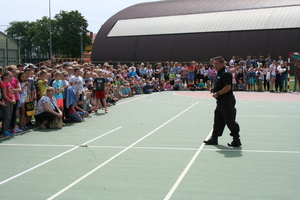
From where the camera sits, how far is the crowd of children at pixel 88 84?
456 inches

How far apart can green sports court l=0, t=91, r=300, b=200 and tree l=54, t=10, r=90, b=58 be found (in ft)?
245

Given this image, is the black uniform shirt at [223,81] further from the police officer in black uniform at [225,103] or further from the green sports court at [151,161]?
the green sports court at [151,161]

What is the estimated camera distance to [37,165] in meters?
8.23

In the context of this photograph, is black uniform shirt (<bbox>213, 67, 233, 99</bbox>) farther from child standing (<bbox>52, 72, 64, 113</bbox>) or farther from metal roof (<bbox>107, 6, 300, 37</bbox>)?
metal roof (<bbox>107, 6, 300, 37</bbox>)

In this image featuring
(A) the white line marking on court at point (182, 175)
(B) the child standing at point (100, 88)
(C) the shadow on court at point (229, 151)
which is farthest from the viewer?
(B) the child standing at point (100, 88)

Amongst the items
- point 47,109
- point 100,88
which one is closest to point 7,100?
point 47,109

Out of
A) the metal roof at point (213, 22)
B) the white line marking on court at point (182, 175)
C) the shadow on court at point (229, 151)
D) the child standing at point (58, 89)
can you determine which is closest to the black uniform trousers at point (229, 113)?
the shadow on court at point (229, 151)

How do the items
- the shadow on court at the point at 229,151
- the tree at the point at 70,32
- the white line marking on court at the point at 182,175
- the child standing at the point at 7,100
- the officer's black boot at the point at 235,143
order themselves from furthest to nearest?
the tree at the point at 70,32 < the child standing at the point at 7,100 < the officer's black boot at the point at 235,143 < the shadow on court at the point at 229,151 < the white line marking on court at the point at 182,175

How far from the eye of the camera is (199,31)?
39969mm

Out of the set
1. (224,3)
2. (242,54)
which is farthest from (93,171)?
(224,3)

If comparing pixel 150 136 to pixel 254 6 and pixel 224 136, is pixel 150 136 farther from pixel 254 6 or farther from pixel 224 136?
pixel 254 6

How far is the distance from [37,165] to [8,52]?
22.5m

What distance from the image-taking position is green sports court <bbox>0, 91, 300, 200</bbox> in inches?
259

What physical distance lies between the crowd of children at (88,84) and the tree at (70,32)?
198ft
